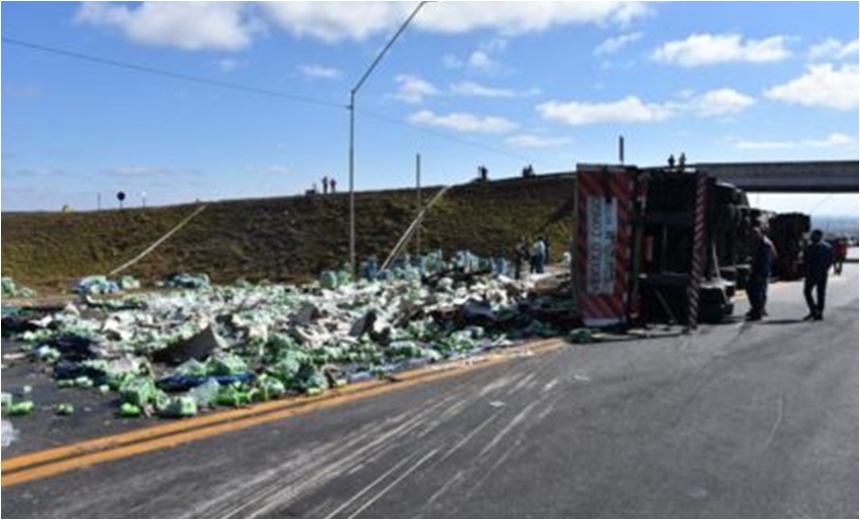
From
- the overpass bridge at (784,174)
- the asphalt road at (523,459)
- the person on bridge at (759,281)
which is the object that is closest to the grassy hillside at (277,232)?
the overpass bridge at (784,174)

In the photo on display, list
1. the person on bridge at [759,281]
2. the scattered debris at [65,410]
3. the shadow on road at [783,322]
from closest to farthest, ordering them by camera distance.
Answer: the scattered debris at [65,410] < the shadow on road at [783,322] < the person on bridge at [759,281]

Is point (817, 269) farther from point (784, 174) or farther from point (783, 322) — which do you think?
point (784, 174)

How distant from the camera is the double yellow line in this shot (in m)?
5.88

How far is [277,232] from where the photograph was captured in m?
53.3

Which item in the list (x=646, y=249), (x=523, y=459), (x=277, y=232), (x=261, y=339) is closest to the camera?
(x=523, y=459)

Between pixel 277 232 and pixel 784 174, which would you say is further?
pixel 784 174

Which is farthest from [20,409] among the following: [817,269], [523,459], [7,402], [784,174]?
[784,174]

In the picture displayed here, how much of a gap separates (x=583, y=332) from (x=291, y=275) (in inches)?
1236

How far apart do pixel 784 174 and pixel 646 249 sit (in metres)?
60.3

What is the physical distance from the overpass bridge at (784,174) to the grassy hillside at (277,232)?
18.3 meters

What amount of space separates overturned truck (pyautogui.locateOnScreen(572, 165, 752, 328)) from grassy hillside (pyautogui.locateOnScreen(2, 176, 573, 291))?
28013 mm

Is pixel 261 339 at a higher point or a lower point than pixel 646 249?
lower

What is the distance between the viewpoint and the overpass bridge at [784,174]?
230 feet

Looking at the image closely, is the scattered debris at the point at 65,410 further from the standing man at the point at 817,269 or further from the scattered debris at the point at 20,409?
the standing man at the point at 817,269
